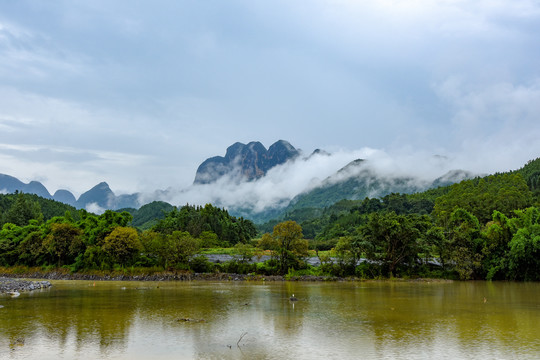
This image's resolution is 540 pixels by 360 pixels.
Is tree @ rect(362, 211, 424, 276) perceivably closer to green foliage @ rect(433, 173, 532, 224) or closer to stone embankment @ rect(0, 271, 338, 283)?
stone embankment @ rect(0, 271, 338, 283)

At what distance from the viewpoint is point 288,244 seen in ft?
194

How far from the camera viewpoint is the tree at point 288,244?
58625mm

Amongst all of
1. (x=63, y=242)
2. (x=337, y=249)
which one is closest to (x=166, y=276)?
(x=63, y=242)

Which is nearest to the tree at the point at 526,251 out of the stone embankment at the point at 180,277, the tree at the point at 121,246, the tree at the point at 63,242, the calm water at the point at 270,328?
the calm water at the point at 270,328

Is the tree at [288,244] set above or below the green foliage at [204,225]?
below

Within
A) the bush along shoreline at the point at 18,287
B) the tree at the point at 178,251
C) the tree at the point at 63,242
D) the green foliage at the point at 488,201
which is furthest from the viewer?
the green foliage at the point at 488,201

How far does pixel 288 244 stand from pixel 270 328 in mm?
37857

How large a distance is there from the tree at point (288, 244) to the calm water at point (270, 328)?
24381 mm

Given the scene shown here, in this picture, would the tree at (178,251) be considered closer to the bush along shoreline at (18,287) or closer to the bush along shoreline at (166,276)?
the bush along shoreline at (166,276)

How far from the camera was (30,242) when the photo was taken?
208ft

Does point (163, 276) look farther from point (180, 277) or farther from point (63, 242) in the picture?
point (63, 242)

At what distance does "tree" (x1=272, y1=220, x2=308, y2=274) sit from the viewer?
2308 inches

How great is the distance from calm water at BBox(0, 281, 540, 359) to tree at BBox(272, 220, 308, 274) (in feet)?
80.0

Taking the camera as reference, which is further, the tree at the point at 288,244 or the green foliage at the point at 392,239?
the tree at the point at 288,244
